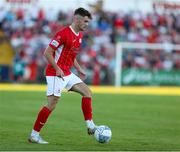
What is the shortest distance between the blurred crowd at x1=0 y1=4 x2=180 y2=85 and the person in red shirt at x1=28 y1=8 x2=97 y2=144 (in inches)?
765

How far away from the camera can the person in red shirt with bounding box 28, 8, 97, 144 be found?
1012 cm

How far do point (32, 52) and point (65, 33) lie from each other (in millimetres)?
20409

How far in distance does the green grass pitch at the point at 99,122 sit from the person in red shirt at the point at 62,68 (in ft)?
1.35

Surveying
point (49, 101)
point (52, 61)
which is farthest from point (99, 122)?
point (52, 61)

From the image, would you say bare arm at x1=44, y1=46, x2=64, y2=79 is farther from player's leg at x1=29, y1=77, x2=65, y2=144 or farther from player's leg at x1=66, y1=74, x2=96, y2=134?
player's leg at x1=66, y1=74, x2=96, y2=134

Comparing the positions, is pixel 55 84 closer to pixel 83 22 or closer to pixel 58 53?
pixel 58 53

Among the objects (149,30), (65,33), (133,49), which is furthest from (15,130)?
(149,30)

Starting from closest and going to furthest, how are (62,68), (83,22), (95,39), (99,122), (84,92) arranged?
(83,22) < (62,68) < (84,92) < (99,122) < (95,39)

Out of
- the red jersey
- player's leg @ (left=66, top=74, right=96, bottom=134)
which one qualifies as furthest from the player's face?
player's leg @ (left=66, top=74, right=96, bottom=134)

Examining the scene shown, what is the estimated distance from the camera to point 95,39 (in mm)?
31781

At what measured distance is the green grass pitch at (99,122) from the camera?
32.9 ft

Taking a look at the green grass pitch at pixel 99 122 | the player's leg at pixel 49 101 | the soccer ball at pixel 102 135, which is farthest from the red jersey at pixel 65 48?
the green grass pitch at pixel 99 122

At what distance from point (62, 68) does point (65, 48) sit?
336 mm

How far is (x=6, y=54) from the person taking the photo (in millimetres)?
30016
